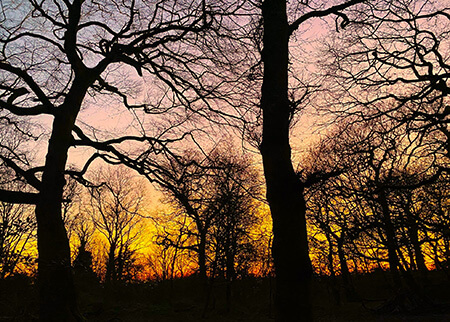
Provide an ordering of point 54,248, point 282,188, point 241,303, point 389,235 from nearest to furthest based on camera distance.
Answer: point 282,188 → point 54,248 → point 389,235 → point 241,303

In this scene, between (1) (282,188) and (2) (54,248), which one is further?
(2) (54,248)

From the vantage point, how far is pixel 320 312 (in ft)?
58.5

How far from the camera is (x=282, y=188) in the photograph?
2.82 meters

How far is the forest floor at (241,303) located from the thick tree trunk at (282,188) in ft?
29.2

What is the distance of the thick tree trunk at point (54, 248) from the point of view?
18.1 ft

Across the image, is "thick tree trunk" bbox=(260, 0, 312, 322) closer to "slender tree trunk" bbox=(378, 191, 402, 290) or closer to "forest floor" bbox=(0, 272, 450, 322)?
"slender tree trunk" bbox=(378, 191, 402, 290)

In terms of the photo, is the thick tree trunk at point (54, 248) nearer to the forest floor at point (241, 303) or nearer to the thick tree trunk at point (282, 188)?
the thick tree trunk at point (282, 188)

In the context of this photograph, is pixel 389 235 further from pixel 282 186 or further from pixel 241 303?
pixel 241 303

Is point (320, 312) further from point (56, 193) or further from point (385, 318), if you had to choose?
point (56, 193)

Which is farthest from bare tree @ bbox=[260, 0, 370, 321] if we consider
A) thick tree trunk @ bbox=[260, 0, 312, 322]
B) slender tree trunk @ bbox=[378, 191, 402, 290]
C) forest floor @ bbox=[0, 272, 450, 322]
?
forest floor @ bbox=[0, 272, 450, 322]

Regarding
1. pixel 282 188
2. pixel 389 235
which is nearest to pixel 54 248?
pixel 282 188

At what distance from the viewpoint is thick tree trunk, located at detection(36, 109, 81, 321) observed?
5508 mm

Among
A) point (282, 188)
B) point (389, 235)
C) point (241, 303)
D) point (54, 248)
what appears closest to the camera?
point (282, 188)

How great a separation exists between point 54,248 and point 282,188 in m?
4.81
